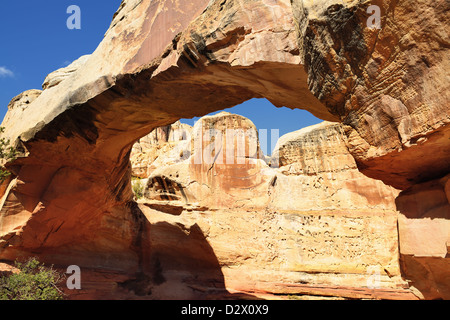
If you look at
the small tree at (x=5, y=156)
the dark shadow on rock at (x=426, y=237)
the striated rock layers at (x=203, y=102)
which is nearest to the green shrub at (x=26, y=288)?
the striated rock layers at (x=203, y=102)

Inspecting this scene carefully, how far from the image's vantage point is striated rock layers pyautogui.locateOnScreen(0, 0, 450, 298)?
9.29ft

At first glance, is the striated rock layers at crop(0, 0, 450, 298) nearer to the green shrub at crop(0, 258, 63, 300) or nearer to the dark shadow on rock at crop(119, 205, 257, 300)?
the dark shadow on rock at crop(119, 205, 257, 300)

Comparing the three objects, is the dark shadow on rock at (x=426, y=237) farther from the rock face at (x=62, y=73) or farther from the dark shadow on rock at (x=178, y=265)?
the rock face at (x=62, y=73)

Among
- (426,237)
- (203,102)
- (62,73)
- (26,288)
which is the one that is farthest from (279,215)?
(426,237)

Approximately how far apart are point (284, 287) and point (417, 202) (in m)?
7.58

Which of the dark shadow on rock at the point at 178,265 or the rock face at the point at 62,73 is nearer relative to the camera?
the rock face at the point at 62,73

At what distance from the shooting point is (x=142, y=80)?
6.02 meters

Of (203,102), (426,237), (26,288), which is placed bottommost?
(26,288)

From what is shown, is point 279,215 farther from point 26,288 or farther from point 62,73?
point 26,288

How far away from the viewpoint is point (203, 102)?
6.65m

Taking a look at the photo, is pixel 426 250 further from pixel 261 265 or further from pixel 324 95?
pixel 261 265

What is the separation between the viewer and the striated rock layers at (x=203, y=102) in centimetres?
283

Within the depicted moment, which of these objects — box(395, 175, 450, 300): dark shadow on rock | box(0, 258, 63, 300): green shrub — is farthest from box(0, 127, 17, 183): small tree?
box(395, 175, 450, 300): dark shadow on rock

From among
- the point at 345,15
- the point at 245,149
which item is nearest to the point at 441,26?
the point at 345,15
